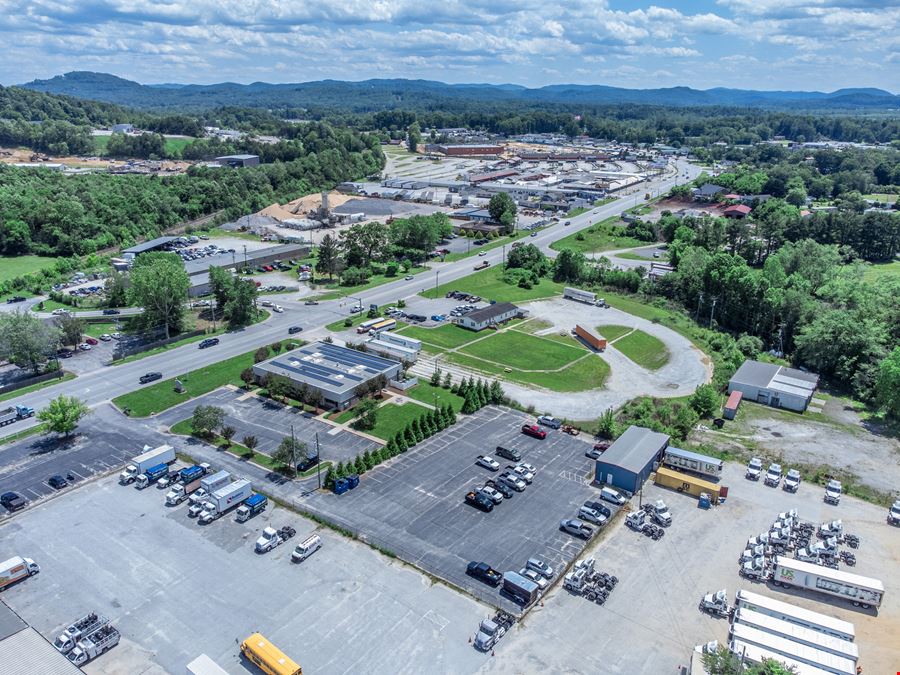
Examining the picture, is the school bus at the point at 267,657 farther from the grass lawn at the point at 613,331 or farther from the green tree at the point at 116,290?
the green tree at the point at 116,290

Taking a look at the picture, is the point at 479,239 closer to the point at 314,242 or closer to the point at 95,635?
the point at 314,242

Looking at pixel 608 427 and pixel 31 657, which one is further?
pixel 608 427

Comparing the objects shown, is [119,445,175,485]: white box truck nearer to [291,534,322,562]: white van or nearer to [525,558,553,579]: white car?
[291,534,322,562]: white van

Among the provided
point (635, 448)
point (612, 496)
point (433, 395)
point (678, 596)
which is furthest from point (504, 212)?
point (678, 596)

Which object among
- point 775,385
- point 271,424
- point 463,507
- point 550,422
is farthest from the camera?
point 775,385

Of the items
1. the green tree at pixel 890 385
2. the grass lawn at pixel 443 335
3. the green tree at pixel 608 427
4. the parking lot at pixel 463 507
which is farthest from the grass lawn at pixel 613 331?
the green tree at pixel 890 385

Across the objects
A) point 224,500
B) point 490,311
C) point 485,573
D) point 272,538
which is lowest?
point 272,538

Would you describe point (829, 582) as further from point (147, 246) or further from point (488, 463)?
point (147, 246)

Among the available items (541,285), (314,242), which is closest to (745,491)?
(541,285)
